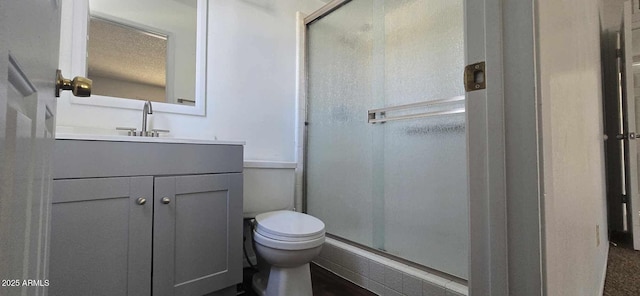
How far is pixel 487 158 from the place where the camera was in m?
0.50

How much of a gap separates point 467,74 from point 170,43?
1.70 meters

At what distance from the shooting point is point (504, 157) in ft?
1.58

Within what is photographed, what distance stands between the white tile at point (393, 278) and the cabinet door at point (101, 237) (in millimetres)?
1112

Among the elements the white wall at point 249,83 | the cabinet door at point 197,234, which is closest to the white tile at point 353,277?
the cabinet door at point 197,234

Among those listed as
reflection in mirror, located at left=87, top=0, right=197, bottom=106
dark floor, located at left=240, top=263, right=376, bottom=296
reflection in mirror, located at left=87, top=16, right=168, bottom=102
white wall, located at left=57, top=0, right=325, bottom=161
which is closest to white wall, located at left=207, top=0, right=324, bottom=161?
white wall, located at left=57, top=0, right=325, bottom=161

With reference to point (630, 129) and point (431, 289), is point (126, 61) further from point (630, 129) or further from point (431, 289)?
point (630, 129)

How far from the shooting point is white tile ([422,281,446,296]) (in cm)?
125

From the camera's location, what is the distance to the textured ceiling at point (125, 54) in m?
1.42

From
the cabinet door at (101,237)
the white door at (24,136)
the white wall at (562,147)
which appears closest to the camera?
the white door at (24,136)

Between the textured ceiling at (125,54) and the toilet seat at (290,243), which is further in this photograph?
the textured ceiling at (125,54)

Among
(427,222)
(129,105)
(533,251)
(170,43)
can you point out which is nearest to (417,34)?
(427,222)

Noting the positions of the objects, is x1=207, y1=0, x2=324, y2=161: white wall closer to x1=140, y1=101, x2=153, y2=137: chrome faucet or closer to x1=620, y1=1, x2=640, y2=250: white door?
x1=140, y1=101, x2=153, y2=137: chrome faucet

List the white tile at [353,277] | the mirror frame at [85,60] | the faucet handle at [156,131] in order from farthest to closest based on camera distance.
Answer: the white tile at [353,277]
the faucet handle at [156,131]
the mirror frame at [85,60]

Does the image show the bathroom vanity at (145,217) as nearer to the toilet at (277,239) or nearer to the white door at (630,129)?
the toilet at (277,239)
